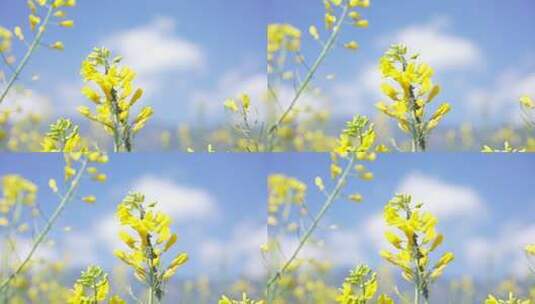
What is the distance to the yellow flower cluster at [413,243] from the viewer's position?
104 inches

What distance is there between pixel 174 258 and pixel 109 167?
1.10 ft

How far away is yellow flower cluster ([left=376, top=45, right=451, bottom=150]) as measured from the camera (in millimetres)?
2736

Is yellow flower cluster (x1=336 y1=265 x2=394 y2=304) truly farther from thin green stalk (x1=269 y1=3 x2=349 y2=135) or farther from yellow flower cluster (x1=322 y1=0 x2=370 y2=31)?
yellow flower cluster (x1=322 y1=0 x2=370 y2=31)

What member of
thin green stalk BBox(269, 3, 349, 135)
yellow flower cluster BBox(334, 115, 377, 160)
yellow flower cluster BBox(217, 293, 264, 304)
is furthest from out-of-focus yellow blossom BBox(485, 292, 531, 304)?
thin green stalk BBox(269, 3, 349, 135)

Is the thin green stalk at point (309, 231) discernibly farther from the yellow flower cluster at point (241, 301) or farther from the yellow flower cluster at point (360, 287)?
the yellow flower cluster at point (360, 287)

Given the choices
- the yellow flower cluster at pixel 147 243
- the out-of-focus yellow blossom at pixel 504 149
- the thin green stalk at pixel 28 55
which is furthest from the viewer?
the out-of-focus yellow blossom at pixel 504 149

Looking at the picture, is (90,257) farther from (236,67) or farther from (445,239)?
(445,239)

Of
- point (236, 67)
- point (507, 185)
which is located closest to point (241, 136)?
point (236, 67)

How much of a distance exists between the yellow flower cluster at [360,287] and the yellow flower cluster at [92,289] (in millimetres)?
674

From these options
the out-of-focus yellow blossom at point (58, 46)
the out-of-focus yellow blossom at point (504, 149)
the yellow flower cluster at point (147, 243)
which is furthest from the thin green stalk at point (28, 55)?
the out-of-focus yellow blossom at point (504, 149)

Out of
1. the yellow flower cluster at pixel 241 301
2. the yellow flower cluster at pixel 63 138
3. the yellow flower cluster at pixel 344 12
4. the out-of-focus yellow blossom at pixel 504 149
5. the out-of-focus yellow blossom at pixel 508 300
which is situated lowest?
the yellow flower cluster at pixel 241 301

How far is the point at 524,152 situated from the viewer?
283 centimetres

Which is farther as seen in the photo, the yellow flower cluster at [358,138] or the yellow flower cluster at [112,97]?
the yellow flower cluster at [358,138]

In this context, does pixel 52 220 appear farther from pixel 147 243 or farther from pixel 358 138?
pixel 358 138
